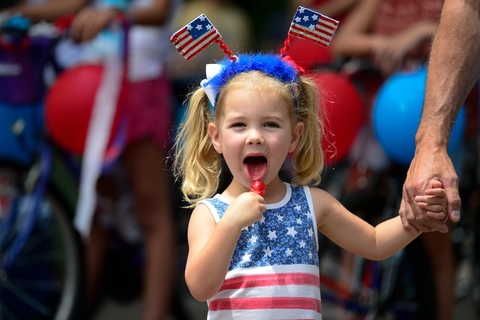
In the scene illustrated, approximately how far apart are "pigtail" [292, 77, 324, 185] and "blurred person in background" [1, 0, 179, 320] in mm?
1555

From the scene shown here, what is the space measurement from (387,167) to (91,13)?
53.6 inches

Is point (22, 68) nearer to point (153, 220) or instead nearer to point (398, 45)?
point (153, 220)

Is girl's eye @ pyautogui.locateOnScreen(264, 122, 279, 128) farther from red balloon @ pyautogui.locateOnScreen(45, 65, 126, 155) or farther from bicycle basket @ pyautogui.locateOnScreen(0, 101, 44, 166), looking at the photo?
bicycle basket @ pyautogui.locateOnScreen(0, 101, 44, 166)

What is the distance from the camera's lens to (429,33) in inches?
137

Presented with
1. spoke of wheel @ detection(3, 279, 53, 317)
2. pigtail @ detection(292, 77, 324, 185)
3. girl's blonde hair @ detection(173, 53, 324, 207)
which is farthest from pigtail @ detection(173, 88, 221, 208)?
spoke of wheel @ detection(3, 279, 53, 317)

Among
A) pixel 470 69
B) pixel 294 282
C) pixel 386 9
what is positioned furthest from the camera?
pixel 386 9

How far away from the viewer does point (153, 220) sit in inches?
152

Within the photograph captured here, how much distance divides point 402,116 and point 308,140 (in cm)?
112

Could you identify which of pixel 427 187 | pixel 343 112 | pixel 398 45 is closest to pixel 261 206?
pixel 427 187

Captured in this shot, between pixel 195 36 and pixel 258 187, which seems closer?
pixel 258 187

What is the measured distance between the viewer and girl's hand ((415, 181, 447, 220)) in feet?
6.86

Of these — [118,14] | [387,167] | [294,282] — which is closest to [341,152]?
[387,167]

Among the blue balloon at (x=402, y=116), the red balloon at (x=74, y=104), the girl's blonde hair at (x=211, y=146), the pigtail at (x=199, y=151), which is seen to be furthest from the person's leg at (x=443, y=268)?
the pigtail at (x=199, y=151)

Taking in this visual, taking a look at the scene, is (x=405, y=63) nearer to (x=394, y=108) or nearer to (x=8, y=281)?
(x=394, y=108)
